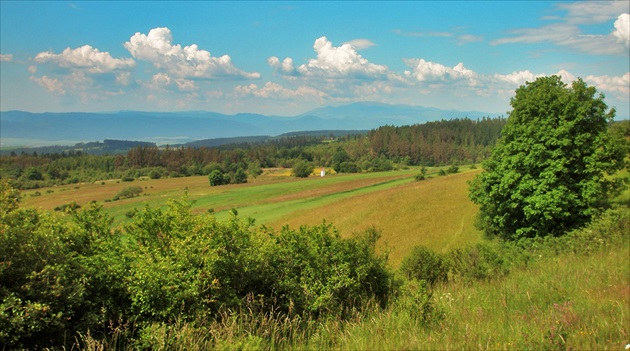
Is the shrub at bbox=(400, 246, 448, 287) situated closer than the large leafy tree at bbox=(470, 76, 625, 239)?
Yes

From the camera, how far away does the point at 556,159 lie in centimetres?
2383

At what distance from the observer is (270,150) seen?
198m

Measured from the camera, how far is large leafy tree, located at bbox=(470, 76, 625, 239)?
23391mm

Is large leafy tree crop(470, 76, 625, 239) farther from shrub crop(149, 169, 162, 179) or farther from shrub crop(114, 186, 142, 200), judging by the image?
shrub crop(149, 169, 162, 179)

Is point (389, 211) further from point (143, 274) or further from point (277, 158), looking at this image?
point (277, 158)

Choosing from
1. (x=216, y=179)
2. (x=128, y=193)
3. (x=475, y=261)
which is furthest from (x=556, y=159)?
(x=216, y=179)

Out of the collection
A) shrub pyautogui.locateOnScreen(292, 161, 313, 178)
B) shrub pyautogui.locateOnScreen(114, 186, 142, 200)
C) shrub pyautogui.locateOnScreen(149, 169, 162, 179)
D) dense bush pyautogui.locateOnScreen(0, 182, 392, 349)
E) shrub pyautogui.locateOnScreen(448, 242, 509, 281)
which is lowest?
shrub pyautogui.locateOnScreen(114, 186, 142, 200)

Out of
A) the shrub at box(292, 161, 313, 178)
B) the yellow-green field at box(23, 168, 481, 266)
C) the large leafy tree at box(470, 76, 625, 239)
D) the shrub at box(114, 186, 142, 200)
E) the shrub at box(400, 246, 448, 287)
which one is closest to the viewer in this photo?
the shrub at box(400, 246, 448, 287)

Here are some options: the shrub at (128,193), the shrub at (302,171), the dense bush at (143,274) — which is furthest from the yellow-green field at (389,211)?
the shrub at (302,171)

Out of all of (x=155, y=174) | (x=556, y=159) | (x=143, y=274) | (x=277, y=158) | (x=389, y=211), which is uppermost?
(x=556, y=159)

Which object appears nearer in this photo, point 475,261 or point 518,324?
point 518,324

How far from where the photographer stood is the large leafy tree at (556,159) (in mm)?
23391

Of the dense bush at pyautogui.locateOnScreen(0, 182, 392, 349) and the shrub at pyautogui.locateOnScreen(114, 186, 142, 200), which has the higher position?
the dense bush at pyautogui.locateOnScreen(0, 182, 392, 349)

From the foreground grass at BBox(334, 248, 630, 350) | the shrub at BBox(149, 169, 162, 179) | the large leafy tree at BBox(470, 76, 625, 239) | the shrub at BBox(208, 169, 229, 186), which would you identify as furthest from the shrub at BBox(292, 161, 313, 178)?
the foreground grass at BBox(334, 248, 630, 350)
